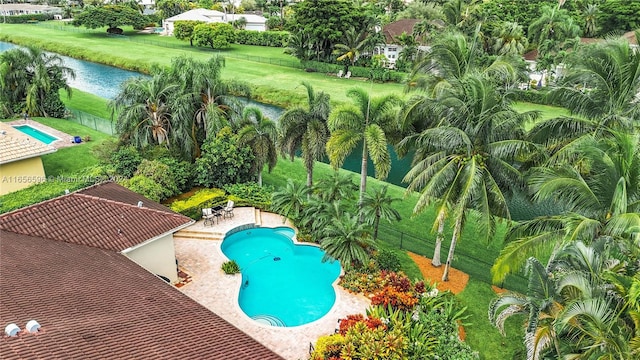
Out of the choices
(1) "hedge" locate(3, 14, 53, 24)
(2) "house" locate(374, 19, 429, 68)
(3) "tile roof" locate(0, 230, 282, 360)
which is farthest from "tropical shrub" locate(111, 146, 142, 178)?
(1) "hedge" locate(3, 14, 53, 24)

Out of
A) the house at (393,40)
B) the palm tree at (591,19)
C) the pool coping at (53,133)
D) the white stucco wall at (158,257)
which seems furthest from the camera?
the palm tree at (591,19)

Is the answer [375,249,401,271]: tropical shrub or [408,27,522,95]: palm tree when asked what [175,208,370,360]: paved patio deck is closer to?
[375,249,401,271]: tropical shrub

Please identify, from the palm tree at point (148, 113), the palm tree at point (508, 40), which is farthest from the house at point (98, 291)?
the palm tree at point (508, 40)

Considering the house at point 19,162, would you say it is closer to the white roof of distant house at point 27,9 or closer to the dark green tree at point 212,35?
the dark green tree at point 212,35

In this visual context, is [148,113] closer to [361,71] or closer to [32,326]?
[32,326]

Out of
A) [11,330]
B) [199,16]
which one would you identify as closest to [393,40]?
[199,16]

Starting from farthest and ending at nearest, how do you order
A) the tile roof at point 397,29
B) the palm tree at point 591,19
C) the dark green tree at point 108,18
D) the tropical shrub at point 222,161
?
the dark green tree at point 108,18 → the palm tree at point 591,19 → the tile roof at point 397,29 → the tropical shrub at point 222,161

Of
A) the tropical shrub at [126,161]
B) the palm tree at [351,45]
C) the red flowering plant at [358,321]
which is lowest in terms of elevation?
the red flowering plant at [358,321]
